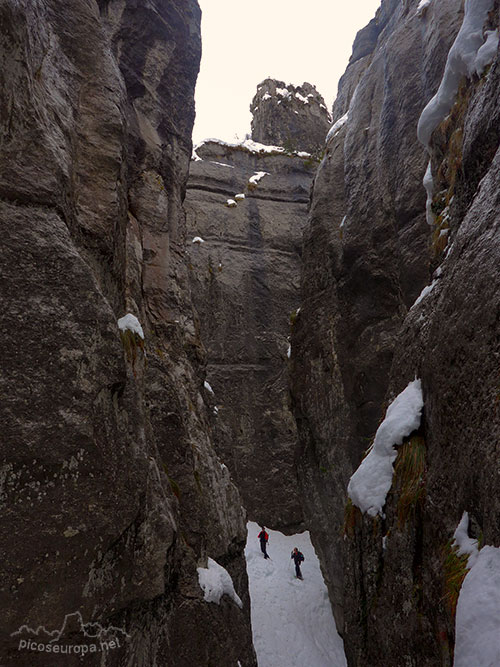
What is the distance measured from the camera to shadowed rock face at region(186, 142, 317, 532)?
19.6 m

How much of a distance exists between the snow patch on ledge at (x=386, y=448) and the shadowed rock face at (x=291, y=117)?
27.7 m

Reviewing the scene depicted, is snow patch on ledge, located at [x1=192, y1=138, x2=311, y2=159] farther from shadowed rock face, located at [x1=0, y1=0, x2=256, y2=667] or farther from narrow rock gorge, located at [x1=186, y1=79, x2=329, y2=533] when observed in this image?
shadowed rock face, located at [x1=0, y1=0, x2=256, y2=667]

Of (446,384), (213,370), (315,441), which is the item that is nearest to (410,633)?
(446,384)

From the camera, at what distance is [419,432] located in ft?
14.8

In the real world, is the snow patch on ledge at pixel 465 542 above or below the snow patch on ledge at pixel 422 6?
below

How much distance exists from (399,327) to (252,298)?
13138mm

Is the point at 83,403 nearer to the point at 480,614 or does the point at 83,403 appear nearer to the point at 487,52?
the point at 480,614

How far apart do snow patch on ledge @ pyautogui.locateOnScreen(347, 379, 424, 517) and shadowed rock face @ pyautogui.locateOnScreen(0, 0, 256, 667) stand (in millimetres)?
2528

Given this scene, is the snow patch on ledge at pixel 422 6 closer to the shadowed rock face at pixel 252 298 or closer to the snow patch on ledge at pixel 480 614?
the shadowed rock face at pixel 252 298

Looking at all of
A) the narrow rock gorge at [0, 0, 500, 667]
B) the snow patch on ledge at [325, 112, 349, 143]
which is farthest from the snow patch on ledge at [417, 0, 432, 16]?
the snow patch on ledge at [325, 112, 349, 143]

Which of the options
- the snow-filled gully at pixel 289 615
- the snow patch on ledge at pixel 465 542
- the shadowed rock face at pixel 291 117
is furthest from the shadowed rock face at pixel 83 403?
the shadowed rock face at pixel 291 117

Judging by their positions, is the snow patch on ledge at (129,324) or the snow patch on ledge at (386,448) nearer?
the snow patch on ledge at (386,448)

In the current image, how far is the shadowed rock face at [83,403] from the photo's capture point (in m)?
3.87

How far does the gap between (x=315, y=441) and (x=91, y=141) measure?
9.76m
